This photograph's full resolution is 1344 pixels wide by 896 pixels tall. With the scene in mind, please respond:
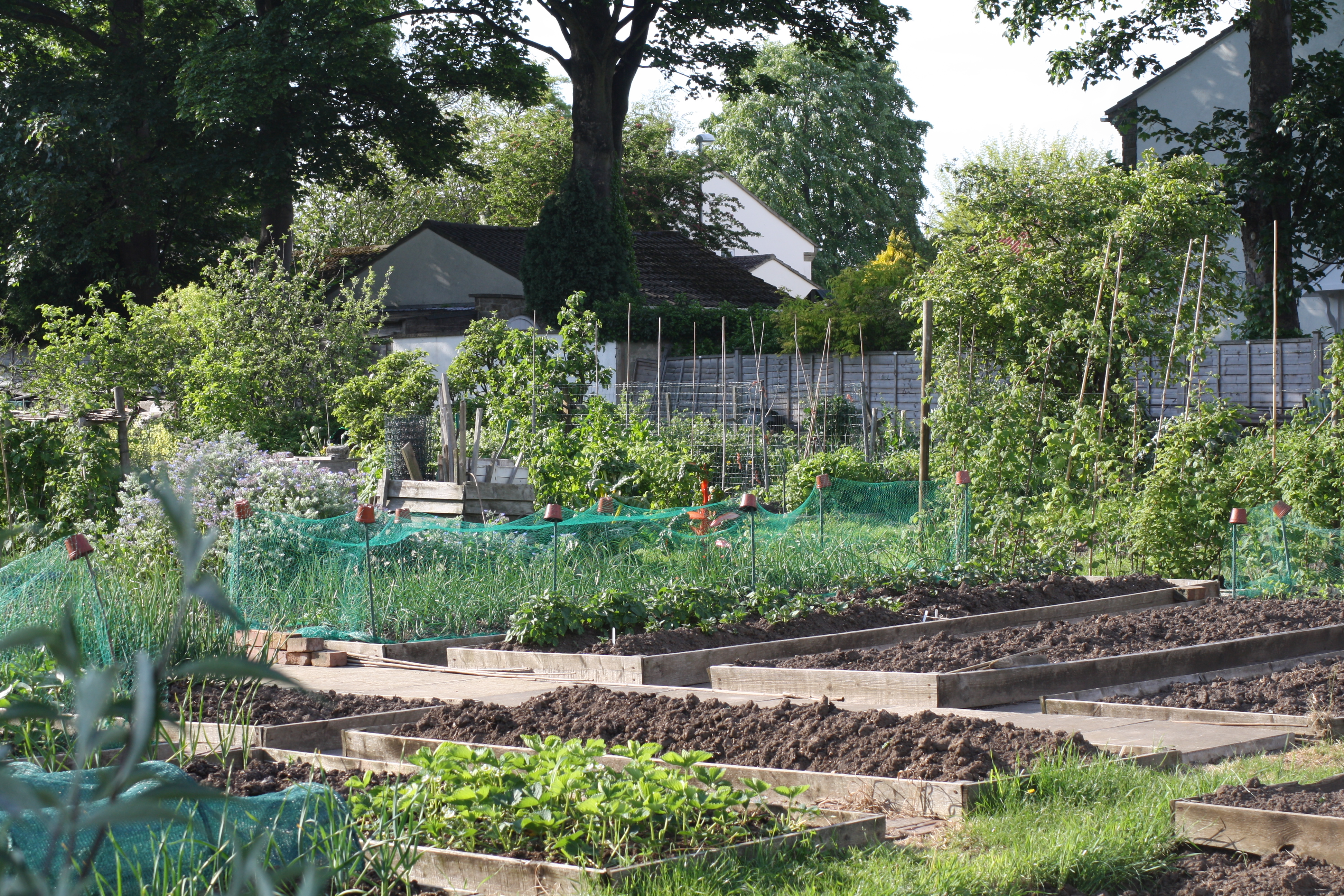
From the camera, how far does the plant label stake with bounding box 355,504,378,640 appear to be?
8164mm

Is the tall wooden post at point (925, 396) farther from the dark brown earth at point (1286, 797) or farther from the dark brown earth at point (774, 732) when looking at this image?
the dark brown earth at point (1286, 797)

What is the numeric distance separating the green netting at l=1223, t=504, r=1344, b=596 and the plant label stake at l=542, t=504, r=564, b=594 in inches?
205

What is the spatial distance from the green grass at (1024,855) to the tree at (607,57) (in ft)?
65.4

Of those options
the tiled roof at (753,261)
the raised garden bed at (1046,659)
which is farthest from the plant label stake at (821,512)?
the tiled roof at (753,261)

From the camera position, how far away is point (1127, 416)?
12.1m

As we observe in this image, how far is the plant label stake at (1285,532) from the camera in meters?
9.03

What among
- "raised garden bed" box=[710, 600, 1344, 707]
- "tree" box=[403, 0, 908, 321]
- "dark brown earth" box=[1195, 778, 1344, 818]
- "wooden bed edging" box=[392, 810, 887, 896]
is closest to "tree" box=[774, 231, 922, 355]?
"tree" box=[403, 0, 908, 321]

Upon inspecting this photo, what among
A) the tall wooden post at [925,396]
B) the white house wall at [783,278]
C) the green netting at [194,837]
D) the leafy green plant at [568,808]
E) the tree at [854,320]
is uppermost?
the white house wall at [783,278]

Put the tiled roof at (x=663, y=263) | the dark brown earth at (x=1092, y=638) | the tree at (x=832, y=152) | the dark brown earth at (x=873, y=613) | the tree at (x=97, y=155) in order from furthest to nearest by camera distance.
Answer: the tree at (x=832, y=152) → the tiled roof at (x=663, y=263) → the tree at (x=97, y=155) → the dark brown earth at (x=873, y=613) → the dark brown earth at (x=1092, y=638)

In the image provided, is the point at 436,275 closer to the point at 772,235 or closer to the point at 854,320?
the point at 854,320

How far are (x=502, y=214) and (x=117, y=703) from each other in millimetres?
45161

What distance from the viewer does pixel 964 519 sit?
1062 cm

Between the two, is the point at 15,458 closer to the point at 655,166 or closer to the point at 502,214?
the point at 655,166

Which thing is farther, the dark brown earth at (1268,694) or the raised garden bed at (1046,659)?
the raised garden bed at (1046,659)
